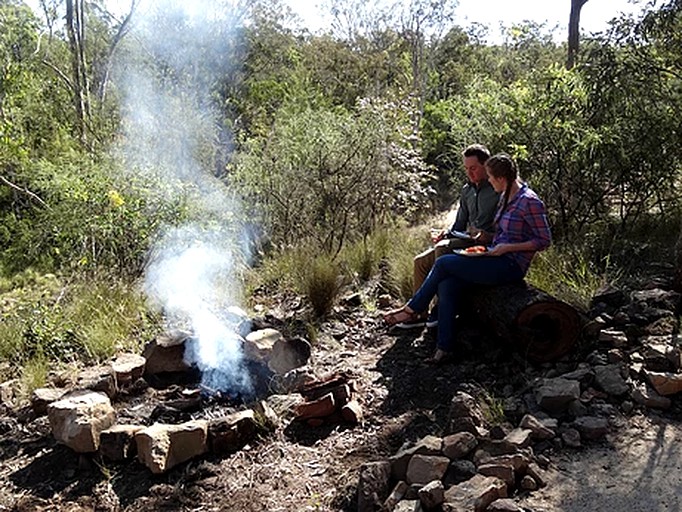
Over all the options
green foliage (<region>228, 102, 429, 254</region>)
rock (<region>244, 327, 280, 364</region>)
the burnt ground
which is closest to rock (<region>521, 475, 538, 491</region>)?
the burnt ground

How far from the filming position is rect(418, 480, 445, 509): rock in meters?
2.45

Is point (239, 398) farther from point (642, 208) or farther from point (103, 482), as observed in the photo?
point (642, 208)

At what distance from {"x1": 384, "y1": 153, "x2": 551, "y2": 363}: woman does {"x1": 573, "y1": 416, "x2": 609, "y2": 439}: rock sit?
1.13 meters

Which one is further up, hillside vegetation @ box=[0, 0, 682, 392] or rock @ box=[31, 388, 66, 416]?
hillside vegetation @ box=[0, 0, 682, 392]

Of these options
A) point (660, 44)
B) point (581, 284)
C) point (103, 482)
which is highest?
point (660, 44)

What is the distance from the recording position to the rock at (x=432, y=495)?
2.45 metres

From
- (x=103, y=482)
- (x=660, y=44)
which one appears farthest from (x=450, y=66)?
(x=103, y=482)

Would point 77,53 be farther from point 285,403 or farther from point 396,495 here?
point 396,495

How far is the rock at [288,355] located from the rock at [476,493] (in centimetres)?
191

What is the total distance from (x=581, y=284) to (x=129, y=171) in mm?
5584

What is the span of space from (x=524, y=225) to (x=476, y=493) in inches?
76.0

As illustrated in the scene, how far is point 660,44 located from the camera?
498 cm

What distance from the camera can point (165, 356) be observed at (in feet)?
14.0

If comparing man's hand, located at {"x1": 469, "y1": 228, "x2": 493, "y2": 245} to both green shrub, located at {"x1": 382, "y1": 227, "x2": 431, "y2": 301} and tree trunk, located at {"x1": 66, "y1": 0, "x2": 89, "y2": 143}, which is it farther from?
tree trunk, located at {"x1": 66, "y1": 0, "x2": 89, "y2": 143}
